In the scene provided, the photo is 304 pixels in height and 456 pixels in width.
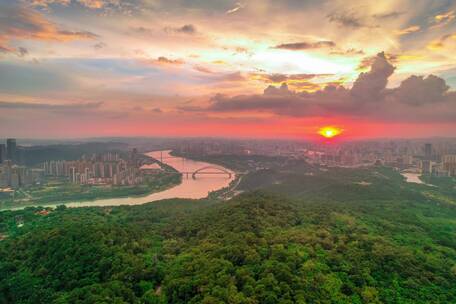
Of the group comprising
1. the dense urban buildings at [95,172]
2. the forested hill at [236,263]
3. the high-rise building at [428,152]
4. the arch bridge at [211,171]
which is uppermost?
the high-rise building at [428,152]

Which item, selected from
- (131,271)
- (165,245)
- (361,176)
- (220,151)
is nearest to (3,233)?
(165,245)

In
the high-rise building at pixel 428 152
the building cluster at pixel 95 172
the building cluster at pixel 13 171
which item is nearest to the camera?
the building cluster at pixel 13 171

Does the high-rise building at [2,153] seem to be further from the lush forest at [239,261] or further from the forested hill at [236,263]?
the forested hill at [236,263]

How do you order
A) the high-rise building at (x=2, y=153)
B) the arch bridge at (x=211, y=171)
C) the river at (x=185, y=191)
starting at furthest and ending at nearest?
the arch bridge at (x=211, y=171) < the high-rise building at (x=2, y=153) < the river at (x=185, y=191)

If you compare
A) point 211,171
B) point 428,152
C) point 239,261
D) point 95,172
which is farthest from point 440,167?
point 95,172

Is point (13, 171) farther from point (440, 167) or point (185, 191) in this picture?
point (440, 167)

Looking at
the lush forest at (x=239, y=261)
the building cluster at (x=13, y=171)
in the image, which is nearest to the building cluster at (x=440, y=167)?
the lush forest at (x=239, y=261)

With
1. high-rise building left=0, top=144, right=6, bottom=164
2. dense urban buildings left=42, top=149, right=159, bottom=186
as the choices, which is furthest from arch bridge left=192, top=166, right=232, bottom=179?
high-rise building left=0, top=144, right=6, bottom=164
